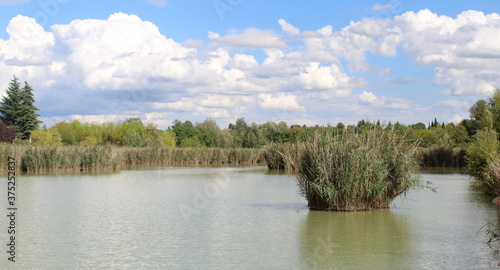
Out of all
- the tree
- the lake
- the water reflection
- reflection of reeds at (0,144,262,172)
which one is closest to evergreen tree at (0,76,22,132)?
the tree

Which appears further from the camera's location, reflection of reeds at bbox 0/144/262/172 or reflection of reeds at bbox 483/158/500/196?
reflection of reeds at bbox 0/144/262/172

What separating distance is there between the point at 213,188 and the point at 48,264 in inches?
531

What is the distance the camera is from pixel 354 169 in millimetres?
13664

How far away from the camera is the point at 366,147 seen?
14.1m

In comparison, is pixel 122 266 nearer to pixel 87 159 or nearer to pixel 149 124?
pixel 87 159

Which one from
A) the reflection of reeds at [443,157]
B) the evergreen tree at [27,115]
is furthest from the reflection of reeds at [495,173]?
the evergreen tree at [27,115]

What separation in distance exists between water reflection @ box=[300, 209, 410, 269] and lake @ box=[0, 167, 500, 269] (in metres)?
0.02

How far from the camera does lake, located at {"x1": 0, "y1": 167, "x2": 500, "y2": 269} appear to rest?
9031mm

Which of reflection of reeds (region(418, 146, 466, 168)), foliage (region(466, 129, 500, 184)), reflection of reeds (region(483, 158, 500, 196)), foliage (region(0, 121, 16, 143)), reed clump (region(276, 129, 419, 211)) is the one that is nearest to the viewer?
reflection of reeds (region(483, 158, 500, 196))

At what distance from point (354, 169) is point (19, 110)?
5392 centimetres

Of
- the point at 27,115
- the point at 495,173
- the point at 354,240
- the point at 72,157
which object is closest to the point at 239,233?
the point at 354,240

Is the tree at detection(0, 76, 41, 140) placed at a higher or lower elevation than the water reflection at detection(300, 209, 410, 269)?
higher

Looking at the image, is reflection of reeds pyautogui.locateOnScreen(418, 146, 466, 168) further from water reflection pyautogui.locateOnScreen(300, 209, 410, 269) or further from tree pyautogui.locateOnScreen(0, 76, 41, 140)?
tree pyautogui.locateOnScreen(0, 76, 41, 140)

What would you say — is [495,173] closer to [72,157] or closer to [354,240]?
[354,240]
